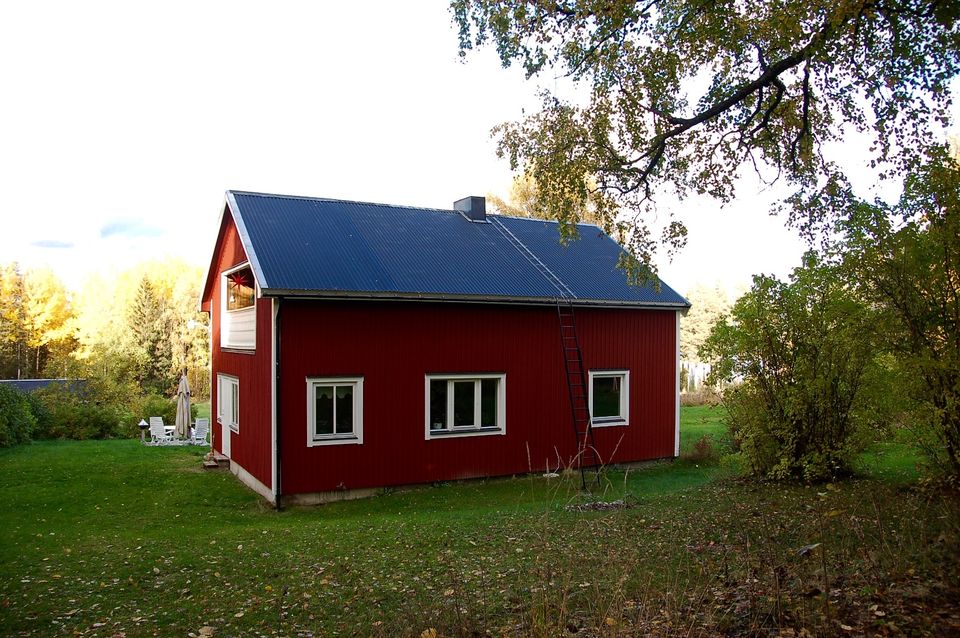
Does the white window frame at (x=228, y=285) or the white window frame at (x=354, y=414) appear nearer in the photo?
the white window frame at (x=354, y=414)

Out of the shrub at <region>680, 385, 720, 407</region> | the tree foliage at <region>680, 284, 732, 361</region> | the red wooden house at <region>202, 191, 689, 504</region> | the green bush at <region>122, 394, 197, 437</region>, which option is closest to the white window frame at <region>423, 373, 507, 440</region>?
the red wooden house at <region>202, 191, 689, 504</region>

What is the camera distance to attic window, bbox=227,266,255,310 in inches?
640

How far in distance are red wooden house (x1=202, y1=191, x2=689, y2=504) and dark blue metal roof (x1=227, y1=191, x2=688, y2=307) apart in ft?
0.18

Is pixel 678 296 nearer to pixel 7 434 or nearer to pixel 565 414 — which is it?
pixel 565 414

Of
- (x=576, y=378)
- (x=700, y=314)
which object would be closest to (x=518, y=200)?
(x=700, y=314)

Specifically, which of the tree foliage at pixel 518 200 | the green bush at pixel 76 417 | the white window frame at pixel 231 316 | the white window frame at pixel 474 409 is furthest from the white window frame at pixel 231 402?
the tree foliage at pixel 518 200

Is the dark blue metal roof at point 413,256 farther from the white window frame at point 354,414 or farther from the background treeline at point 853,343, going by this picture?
the background treeline at point 853,343

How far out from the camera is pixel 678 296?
18453mm

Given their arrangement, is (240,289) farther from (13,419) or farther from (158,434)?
(13,419)

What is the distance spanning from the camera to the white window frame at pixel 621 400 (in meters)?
17.0

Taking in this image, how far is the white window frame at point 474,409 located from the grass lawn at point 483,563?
4.39ft

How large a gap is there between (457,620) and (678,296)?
14068 mm

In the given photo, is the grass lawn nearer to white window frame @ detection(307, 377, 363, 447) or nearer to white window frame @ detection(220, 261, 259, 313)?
white window frame @ detection(307, 377, 363, 447)

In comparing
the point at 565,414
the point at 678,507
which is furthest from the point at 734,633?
the point at 565,414
